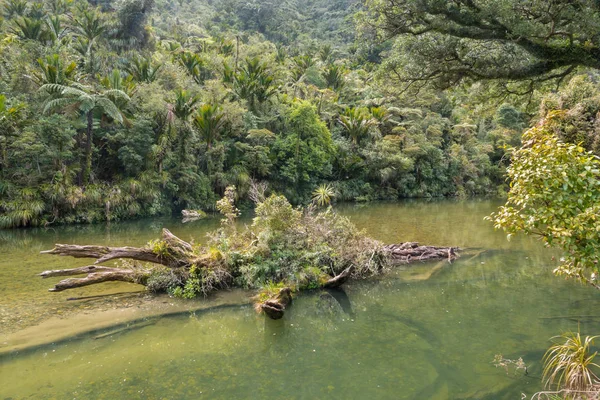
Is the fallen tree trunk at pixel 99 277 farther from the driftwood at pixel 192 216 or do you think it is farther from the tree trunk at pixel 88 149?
the tree trunk at pixel 88 149

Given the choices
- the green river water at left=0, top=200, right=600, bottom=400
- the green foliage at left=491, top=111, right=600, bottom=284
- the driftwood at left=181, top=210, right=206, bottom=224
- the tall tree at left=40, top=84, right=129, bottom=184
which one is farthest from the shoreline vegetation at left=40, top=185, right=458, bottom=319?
the tall tree at left=40, top=84, right=129, bottom=184

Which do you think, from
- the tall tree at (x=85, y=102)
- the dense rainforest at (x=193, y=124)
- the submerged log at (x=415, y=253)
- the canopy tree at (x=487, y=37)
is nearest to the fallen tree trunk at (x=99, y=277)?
the submerged log at (x=415, y=253)

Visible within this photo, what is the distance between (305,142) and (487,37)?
21247 mm

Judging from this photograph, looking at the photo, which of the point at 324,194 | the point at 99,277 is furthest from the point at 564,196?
the point at 324,194

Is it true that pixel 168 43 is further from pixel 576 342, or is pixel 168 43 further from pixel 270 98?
pixel 576 342

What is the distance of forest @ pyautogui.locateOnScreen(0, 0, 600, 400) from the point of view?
5.36 meters

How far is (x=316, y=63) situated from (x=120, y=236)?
31485mm

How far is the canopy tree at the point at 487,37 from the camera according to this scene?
632cm

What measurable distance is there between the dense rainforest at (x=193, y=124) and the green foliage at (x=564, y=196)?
4.88m

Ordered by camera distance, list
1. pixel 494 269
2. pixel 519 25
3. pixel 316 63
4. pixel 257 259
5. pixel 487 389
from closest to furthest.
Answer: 1. pixel 487 389
2. pixel 519 25
3. pixel 257 259
4. pixel 494 269
5. pixel 316 63

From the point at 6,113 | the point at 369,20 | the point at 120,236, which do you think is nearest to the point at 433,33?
the point at 369,20

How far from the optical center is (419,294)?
28.0ft

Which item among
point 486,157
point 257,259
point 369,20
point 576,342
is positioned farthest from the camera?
point 486,157

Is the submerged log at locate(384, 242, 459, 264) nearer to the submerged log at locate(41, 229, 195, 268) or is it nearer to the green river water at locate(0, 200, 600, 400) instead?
the green river water at locate(0, 200, 600, 400)
